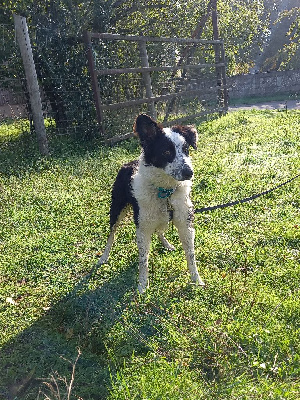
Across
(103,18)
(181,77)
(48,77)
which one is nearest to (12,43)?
(48,77)

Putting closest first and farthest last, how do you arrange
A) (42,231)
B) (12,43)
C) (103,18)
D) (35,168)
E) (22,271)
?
(22,271)
(42,231)
(35,168)
(12,43)
(103,18)

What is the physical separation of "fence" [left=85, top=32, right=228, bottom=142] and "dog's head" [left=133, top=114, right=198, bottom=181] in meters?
5.19

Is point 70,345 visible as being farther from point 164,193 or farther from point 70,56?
point 70,56

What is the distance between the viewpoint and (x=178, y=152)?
3150 millimetres

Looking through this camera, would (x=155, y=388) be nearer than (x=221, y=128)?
Yes

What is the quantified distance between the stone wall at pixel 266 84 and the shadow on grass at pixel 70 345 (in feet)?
84.0

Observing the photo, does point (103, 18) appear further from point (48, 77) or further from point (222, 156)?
point (222, 156)

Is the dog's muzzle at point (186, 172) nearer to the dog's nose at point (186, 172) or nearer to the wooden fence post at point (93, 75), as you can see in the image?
A: the dog's nose at point (186, 172)

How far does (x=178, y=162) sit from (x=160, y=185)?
0.31 m

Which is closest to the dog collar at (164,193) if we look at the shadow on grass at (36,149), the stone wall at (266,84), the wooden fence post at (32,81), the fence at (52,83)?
the shadow on grass at (36,149)

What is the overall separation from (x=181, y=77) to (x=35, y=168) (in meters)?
6.10

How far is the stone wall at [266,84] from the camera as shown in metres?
26.6

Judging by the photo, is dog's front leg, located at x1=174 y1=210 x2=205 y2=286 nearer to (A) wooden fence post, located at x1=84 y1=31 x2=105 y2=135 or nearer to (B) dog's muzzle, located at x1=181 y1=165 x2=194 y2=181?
(B) dog's muzzle, located at x1=181 y1=165 x2=194 y2=181

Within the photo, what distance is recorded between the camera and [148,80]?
9.70 meters
